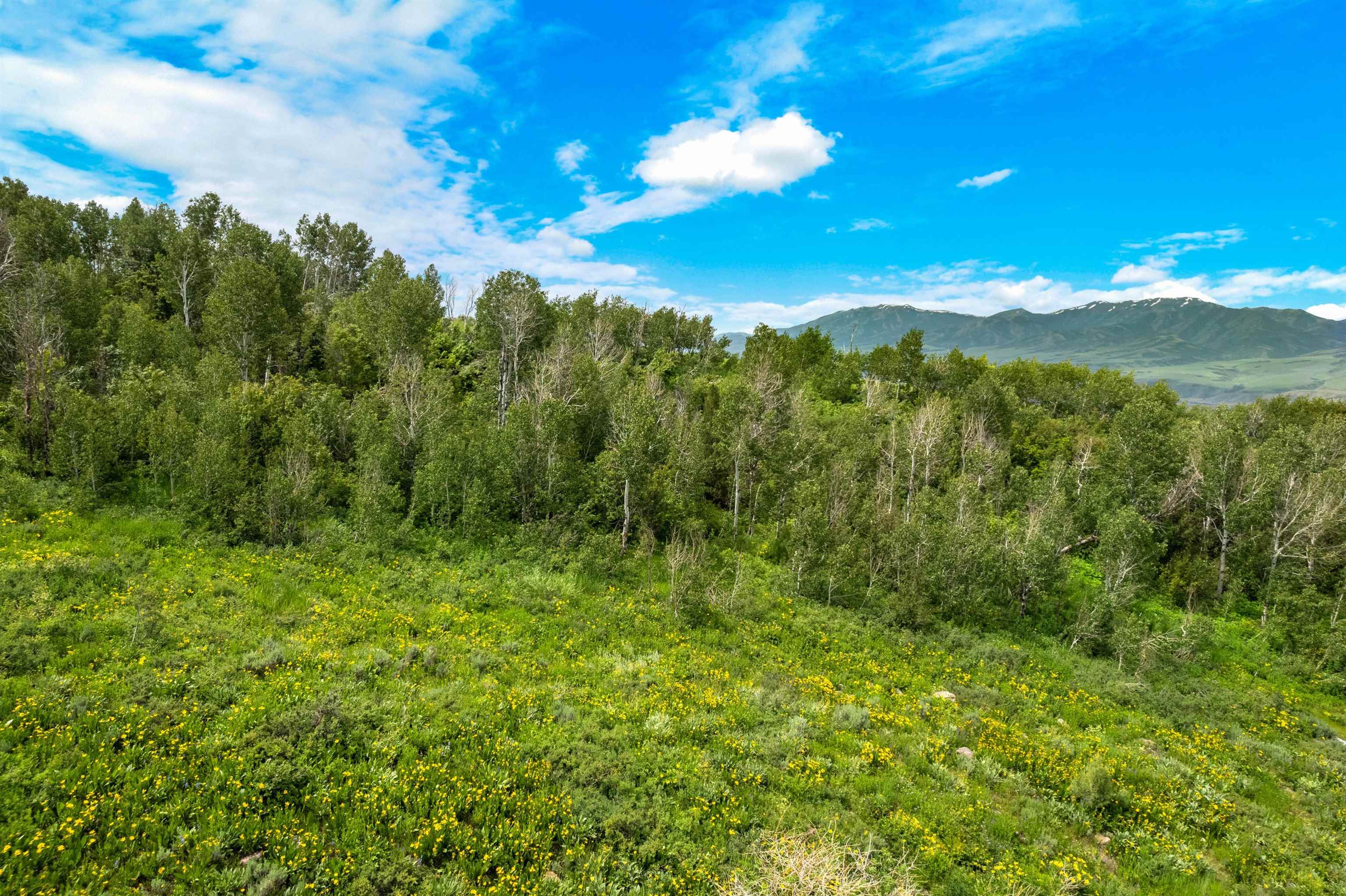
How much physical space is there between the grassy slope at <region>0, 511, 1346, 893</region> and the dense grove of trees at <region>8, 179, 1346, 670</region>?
547 centimetres

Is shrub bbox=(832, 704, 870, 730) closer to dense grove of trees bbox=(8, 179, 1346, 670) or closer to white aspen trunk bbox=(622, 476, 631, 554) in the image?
dense grove of trees bbox=(8, 179, 1346, 670)

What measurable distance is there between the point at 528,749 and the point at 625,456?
20.5 meters

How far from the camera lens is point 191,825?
9492 millimetres

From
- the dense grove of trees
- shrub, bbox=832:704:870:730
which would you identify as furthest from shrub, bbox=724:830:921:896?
the dense grove of trees

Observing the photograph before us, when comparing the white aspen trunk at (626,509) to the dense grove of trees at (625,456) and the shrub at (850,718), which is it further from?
the shrub at (850,718)

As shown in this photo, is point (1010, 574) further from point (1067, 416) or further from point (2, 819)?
point (1067, 416)

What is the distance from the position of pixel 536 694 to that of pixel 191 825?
27.0 feet

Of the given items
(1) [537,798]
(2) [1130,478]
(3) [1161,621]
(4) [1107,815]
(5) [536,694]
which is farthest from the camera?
(2) [1130,478]

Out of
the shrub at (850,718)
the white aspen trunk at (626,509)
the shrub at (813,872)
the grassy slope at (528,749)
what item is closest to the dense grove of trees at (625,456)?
the white aspen trunk at (626,509)

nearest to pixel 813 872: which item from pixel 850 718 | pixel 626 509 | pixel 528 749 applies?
pixel 528 749

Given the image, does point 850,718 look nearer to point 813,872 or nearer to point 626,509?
point 813,872

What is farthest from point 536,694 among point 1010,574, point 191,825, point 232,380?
point 232,380

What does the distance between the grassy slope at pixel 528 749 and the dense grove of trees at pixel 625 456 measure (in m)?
5.47

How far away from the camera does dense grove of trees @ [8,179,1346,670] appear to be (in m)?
27.6
